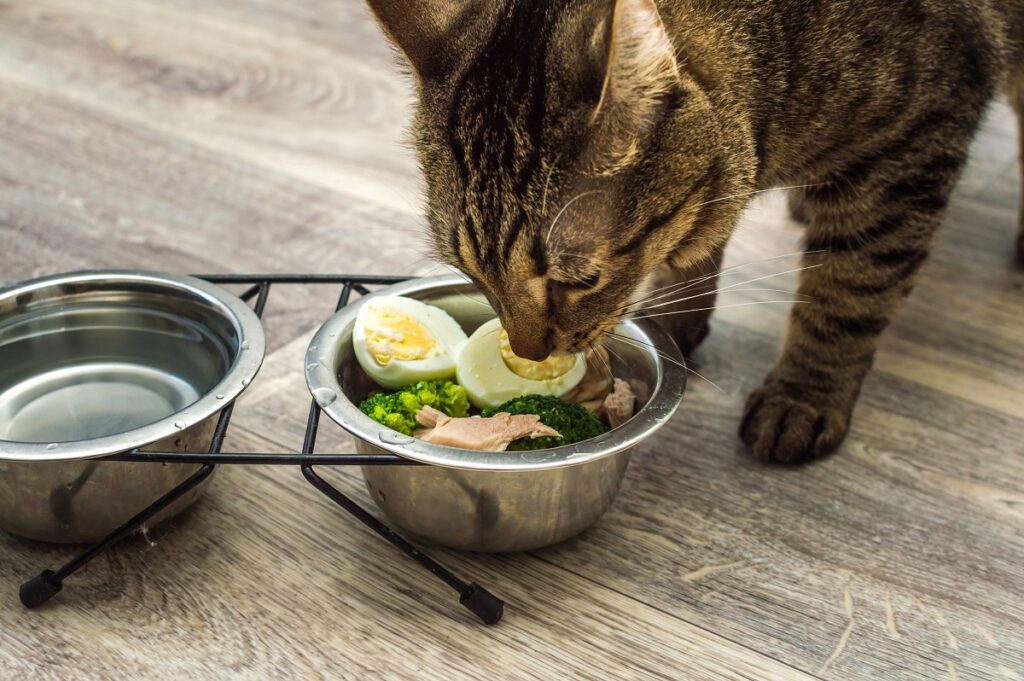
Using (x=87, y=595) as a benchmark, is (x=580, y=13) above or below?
above

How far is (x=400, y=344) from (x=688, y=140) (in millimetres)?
415

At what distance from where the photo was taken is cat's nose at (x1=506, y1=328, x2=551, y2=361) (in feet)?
3.53

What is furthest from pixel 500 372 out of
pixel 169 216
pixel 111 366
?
pixel 169 216

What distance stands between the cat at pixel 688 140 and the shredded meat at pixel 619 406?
13 cm

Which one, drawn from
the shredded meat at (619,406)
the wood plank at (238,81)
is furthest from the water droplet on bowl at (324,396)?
the wood plank at (238,81)

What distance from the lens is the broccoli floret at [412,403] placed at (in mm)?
1122

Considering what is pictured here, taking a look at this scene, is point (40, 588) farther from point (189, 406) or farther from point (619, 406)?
point (619, 406)

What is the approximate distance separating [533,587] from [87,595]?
1.58 feet

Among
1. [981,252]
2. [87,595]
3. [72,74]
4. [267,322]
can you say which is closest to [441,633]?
[87,595]

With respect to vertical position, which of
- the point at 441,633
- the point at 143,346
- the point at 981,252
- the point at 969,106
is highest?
the point at 969,106

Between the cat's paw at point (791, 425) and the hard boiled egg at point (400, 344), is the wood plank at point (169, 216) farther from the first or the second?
the cat's paw at point (791, 425)

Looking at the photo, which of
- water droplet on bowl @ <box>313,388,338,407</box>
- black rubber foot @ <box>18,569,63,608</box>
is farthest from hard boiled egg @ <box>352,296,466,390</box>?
black rubber foot @ <box>18,569,63,608</box>

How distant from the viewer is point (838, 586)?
3.84ft

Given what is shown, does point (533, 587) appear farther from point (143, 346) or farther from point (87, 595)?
point (143, 346)
